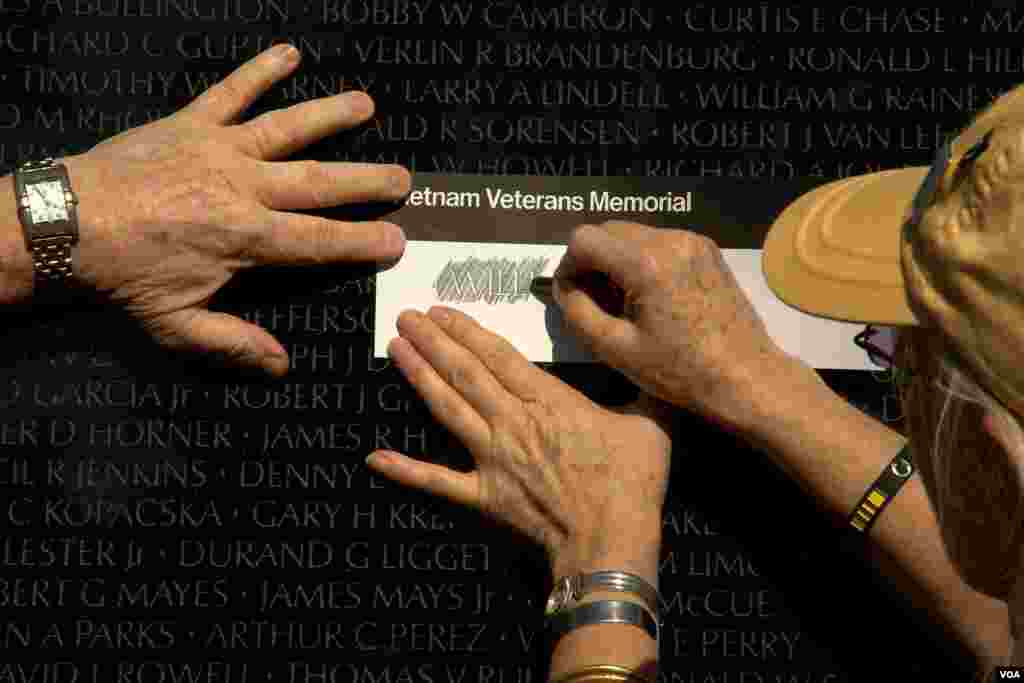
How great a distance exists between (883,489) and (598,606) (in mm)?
307

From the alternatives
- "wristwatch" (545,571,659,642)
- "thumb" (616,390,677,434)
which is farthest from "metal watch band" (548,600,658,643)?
"thumb" (616,390,677,434)

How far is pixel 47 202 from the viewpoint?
1.16 metres

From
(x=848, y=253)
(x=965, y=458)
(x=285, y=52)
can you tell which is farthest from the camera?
(x=285, y=52)

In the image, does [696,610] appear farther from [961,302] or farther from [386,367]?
[961,302]

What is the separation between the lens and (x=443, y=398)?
1262mm

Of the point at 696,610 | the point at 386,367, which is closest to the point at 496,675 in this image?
the point at 696,610

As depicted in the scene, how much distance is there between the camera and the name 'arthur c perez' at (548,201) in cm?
130

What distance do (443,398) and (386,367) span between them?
87 millimetres

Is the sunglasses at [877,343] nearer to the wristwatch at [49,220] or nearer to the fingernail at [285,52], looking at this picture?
the fingernail at [285,52]

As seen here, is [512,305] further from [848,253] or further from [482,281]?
[848,253]

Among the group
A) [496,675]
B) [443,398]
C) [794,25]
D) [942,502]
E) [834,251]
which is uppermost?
[794,25]

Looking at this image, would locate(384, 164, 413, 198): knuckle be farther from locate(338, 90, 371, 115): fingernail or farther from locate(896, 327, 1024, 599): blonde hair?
locate(896, 327, 1024, 599): blonde hair

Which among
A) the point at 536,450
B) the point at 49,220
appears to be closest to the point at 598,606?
the point at 536,450

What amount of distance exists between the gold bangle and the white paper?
333 millimetres
